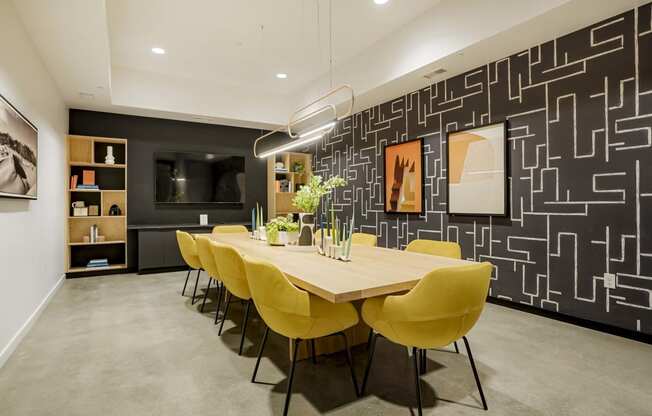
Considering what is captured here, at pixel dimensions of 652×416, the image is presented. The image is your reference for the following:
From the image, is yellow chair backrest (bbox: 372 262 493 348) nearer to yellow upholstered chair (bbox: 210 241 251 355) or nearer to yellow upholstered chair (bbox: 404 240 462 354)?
yellow upholstered chair (bbox: 404 240 462 354)

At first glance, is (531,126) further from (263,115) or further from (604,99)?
(263,115)

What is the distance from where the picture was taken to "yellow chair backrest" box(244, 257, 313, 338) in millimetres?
1648

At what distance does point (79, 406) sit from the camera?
181cm

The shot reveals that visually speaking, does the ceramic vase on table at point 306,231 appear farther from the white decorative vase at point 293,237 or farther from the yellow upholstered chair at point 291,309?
the yellow upholstered chair at point 291,309

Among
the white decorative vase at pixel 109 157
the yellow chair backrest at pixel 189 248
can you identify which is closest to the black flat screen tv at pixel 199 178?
the white decorative vase at pixel 109 157

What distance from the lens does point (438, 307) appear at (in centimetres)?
152

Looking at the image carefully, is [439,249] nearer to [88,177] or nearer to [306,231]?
[306,231]

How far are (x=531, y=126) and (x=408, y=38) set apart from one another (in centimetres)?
166

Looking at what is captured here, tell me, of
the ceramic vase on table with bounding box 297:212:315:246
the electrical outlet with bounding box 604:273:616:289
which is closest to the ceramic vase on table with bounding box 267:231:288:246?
the ceramic vase on table with bounding box 297:212:315:246

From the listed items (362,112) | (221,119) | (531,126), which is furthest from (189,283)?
(531,126)

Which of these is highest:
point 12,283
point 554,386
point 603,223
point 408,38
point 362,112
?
point 408,38

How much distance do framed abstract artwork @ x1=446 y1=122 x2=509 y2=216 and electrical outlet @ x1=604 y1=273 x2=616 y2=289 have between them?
0.98 metres

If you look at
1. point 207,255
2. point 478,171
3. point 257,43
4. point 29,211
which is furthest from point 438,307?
point 257,43

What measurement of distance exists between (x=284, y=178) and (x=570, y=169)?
498 centimetres
